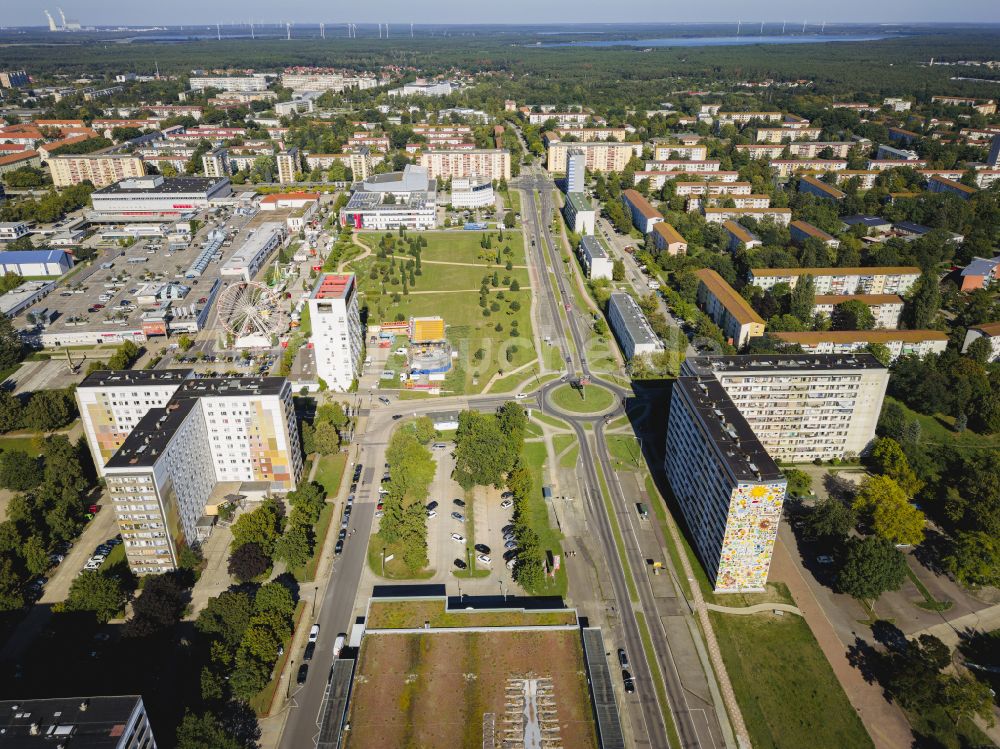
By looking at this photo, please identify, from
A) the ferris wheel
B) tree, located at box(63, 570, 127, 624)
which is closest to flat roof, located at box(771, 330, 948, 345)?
the ferris wheel

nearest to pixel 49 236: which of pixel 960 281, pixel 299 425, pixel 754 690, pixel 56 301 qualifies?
pixel 56 301

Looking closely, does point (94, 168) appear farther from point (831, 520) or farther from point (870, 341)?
point (831, 520)

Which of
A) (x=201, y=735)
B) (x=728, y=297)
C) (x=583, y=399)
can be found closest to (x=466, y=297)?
(x=583, y=399)

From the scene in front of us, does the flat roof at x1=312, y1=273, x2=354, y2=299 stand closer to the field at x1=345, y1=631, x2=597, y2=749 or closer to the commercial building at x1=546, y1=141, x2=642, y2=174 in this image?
the field at x1=345, y1=631, x2=597, y2=749

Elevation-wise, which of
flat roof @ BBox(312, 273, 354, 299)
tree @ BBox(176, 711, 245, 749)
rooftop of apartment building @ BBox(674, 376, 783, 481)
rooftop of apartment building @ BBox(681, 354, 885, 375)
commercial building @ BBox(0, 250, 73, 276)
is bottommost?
tree @ BBox(176, 711, 245, 749)

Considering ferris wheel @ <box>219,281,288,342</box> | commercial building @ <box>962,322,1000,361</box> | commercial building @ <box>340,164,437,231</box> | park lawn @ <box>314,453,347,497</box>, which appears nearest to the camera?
park lawn @ <box>314,453,347,497</box>
